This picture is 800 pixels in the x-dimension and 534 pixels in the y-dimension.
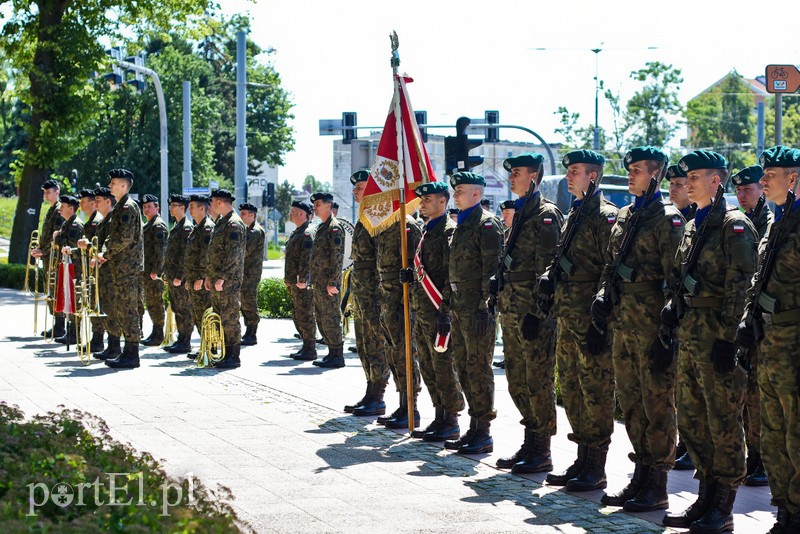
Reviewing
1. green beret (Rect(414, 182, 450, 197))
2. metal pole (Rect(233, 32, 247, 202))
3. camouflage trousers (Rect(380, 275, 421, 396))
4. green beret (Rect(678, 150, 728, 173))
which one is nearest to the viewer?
green beret (Rect(678, 150, 728, 173))

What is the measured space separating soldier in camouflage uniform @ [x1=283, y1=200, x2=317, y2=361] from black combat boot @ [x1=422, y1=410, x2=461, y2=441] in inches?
256

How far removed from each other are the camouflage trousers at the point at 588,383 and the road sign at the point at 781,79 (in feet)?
13.4

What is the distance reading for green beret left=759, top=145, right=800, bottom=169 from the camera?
6.51 m

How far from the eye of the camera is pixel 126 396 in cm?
1277

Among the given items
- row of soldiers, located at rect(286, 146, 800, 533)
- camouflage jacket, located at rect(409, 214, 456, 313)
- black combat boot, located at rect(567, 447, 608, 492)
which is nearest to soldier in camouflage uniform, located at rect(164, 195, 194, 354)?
row of soldiers, located at rect(286, 146, 800, 533)

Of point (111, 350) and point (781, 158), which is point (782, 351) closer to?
point (781, 158)

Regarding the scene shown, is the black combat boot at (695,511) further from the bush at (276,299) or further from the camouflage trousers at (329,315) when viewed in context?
the bush at (276,299)

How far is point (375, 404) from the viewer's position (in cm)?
1183

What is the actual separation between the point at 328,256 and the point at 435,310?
595 centimetres

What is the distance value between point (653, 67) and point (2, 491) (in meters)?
62.7

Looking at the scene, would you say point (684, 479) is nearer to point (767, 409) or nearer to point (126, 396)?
point (767, 409)

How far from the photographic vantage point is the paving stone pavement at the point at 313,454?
728 centimetres

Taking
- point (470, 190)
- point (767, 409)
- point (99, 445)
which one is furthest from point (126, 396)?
point (767, 409)

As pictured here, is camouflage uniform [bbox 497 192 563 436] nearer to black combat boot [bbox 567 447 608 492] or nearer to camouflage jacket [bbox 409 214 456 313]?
black combat boot [bbox 567 447 608 492]
